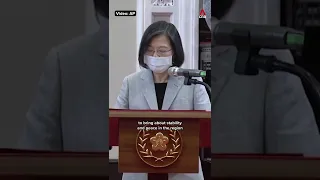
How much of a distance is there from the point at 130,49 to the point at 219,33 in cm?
59

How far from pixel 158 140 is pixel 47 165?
0.78 m

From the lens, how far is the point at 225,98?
260cm

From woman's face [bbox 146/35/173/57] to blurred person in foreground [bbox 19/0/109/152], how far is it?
1.26 ft

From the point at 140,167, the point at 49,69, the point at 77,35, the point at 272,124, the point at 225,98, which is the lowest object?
the point at 140,167

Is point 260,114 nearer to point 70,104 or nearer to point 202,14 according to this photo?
point 202,14

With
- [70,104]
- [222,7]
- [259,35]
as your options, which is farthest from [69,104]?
[259,35]

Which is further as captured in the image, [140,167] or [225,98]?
[225,98]

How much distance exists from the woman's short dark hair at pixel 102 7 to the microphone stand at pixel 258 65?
77cm

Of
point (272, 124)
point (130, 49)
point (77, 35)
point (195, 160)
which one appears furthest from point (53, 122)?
point (272, 124)

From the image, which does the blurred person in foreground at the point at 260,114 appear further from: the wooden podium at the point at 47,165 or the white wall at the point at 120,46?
the wooden podium at the point at 47,165

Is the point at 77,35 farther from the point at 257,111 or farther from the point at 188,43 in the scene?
the point at 257,111

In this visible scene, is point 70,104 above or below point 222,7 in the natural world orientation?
below

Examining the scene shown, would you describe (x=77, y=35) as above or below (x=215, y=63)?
above

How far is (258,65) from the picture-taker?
8.48ft
